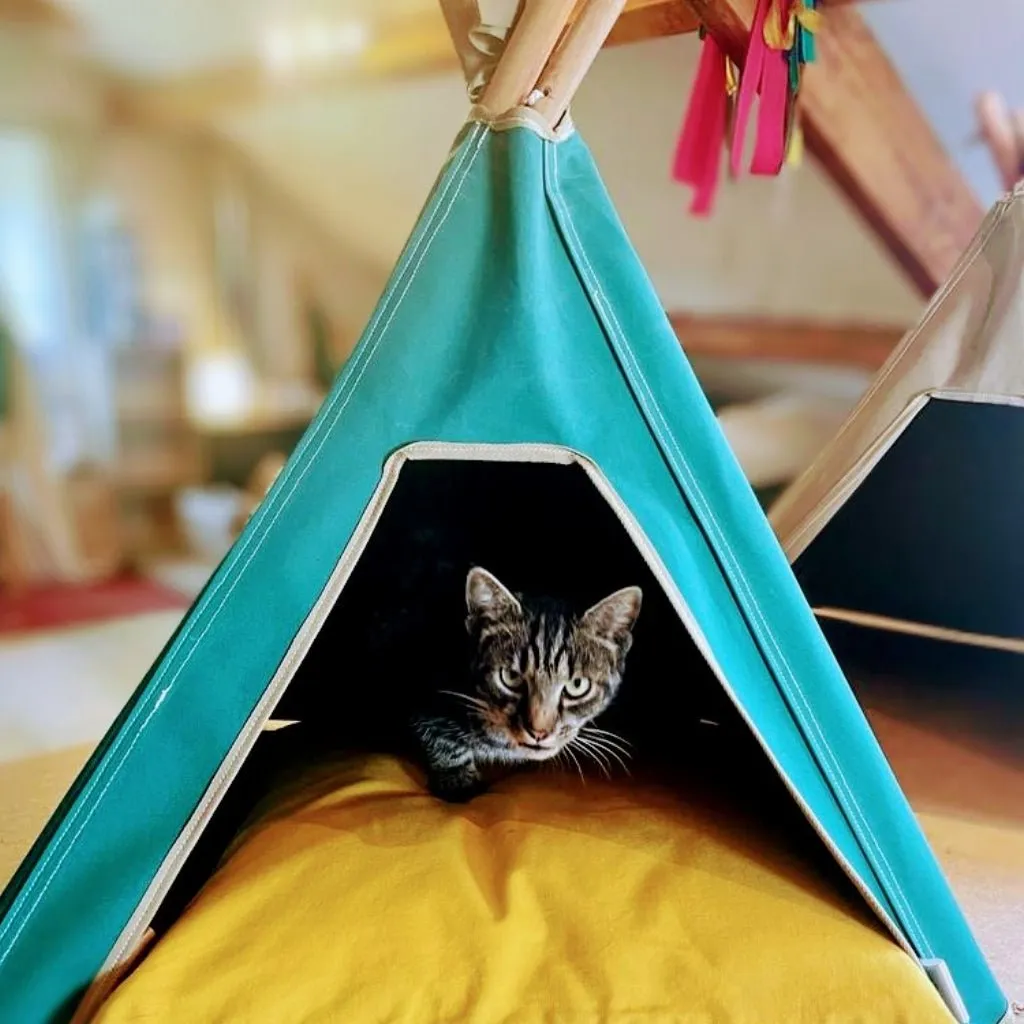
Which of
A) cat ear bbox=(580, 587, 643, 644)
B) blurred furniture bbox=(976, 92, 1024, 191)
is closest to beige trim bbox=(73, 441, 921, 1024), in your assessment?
cat ear bbox=(580, 587, 643, 644)

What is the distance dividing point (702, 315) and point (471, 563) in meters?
A: 1.54

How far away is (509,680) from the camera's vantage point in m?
1.24

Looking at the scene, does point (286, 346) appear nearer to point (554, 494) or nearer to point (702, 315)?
point (702, 315)

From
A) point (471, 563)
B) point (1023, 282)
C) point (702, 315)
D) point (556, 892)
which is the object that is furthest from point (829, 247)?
point (556, 892)

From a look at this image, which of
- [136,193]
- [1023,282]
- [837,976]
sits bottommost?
[837,976]

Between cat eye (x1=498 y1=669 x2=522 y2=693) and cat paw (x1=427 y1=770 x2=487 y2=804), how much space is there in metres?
0.13

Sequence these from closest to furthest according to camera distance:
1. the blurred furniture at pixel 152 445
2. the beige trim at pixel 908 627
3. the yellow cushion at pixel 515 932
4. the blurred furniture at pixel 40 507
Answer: the yellow cushion at pixel 515 932 → the beige trim at pixel 908 627 → the blurred furniture at pixel 40 507 → the blurred furniture at pixel 152 445

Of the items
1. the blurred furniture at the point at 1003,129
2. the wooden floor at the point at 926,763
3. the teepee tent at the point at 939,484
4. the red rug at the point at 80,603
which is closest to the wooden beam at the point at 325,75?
the teepee tent at the point at 939,484

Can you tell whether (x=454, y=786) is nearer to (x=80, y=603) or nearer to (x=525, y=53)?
(x=525, y=53)

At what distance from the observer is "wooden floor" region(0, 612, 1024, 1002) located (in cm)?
138

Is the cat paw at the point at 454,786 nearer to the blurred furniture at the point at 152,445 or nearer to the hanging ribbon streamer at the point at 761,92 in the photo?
the hanging ribbon streamer at the point at 761,92

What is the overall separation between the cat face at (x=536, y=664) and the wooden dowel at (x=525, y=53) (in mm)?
539

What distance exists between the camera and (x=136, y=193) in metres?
3.32

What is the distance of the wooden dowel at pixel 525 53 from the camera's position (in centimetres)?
96
